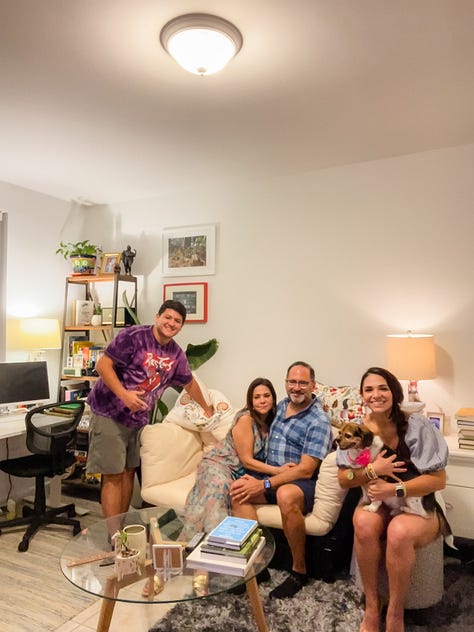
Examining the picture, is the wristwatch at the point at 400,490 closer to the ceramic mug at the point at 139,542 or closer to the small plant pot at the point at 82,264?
the ceramic mug at the point at 139,542

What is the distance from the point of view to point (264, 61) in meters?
2.15

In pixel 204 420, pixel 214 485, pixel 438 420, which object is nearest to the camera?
pixel 214 485

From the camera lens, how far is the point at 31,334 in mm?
3805

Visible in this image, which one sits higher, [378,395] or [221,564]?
[378,395]

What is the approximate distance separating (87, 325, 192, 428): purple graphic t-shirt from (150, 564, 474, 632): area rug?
3.52 feet

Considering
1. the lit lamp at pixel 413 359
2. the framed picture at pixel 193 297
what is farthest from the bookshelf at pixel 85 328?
the lit lamp at pixel 413 359

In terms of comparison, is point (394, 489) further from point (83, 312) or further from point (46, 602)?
point (83, 312)

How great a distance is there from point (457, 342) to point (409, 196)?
1054mm

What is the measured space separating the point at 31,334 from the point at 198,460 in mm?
1728

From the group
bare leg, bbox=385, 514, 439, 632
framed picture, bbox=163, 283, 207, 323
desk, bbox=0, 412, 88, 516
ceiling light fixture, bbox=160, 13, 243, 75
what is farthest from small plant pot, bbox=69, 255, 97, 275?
bare leg, bbox=385, 514, 439, 632

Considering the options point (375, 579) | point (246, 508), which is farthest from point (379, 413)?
point (246, 508)

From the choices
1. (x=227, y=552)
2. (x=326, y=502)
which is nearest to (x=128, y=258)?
(x=326, y=502)

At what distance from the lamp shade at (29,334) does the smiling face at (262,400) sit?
6.54 feet

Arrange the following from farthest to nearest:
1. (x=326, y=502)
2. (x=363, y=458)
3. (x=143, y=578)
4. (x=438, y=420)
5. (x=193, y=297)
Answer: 1. (x=193, y=297)
2. (x=438, y=420)
3. (x=326, y=502)
4. (x=363, y=458)
5. (x=143, y=578)
